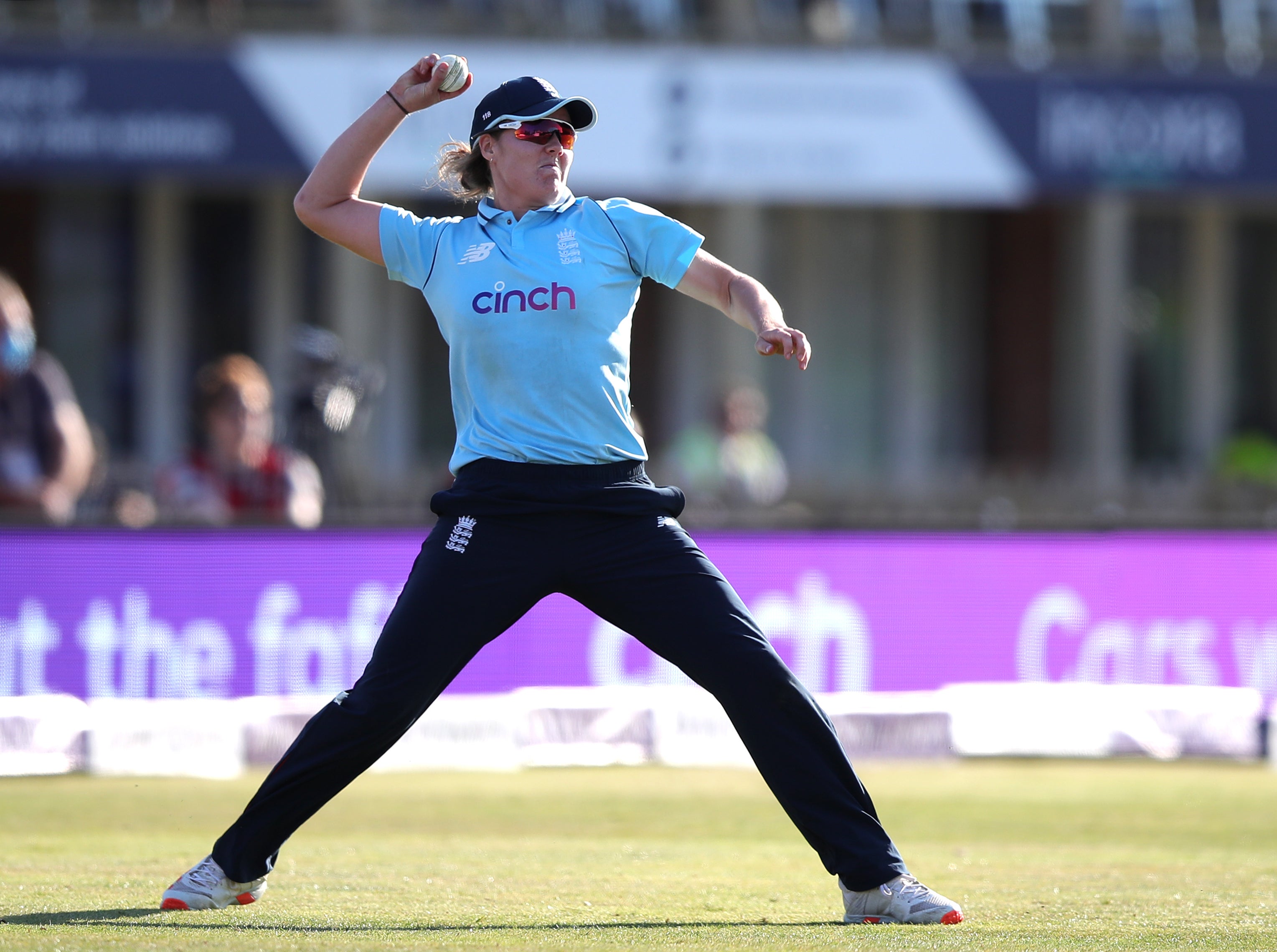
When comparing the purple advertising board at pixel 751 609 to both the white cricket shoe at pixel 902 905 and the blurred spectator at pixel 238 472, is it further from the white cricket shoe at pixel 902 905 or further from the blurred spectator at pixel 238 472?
the white cricket shoe at pixel 902 905

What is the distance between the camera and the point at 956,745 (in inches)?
389

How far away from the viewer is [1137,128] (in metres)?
15.7

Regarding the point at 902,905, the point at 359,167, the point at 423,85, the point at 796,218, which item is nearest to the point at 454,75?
the point at 423,85

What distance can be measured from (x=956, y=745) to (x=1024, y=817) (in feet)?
6.42

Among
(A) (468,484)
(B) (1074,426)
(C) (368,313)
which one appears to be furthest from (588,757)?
(B) (1074,426)

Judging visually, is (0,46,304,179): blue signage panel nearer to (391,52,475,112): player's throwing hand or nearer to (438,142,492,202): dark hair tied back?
(438,142,492,202): dark hair tied back

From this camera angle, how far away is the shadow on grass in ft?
15.4

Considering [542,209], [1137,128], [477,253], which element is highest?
[1137,128]

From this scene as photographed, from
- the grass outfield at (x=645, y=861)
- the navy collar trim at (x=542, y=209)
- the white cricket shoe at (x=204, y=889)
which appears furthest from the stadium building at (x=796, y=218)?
the white cricket shoe at (x=204, y=889)

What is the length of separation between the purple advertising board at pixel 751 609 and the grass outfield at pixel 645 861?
583 mm

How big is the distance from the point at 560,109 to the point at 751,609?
5.12 m

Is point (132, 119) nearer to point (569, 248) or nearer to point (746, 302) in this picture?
point (569, 248)

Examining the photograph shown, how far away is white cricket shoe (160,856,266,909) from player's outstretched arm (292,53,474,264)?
1.66 m

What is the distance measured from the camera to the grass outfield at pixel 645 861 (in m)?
4.72
